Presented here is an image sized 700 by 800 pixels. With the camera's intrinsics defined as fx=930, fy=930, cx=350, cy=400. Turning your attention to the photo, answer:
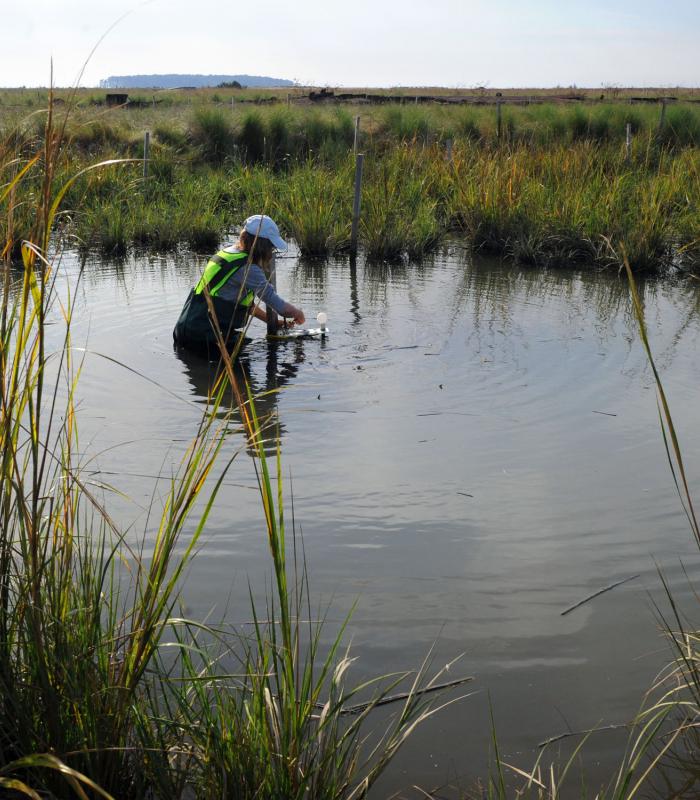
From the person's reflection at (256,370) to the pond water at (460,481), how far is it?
29mm

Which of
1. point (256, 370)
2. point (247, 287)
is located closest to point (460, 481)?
point (256, 370)

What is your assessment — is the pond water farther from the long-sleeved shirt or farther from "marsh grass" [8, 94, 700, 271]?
"marsh grass" [8, 94, 700, 271]

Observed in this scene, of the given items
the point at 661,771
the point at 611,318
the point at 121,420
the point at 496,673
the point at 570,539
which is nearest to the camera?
the point at 661,771

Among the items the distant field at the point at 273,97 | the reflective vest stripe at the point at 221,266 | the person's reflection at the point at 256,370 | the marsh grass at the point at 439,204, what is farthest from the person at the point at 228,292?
the distant field at the point at 273,97

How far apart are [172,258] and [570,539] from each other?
767 centimetres

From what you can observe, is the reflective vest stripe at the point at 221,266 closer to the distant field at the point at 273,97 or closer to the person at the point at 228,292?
the person at the point at 228,292

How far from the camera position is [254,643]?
3195mm

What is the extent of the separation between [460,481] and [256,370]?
2.34 m

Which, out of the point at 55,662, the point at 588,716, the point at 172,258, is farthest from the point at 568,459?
the point at 172,258

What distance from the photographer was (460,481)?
4770mm

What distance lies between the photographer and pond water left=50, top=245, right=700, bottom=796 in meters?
3.14

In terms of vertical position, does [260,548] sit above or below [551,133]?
below

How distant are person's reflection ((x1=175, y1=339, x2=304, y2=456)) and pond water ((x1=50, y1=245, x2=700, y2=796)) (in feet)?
0.09

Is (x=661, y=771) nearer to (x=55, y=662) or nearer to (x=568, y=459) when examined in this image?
(x=55, y=662)
